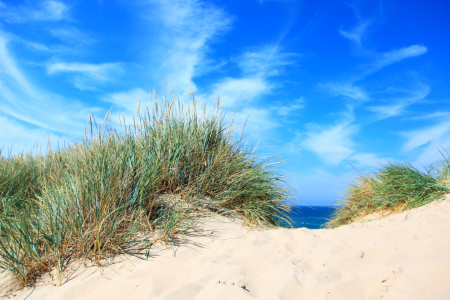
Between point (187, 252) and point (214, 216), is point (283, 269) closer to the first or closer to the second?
point (187, 252)

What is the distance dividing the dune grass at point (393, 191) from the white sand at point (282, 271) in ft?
5.42

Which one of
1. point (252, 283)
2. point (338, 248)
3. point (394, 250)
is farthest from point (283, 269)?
point (394, 250)

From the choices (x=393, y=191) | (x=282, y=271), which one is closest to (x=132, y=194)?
(x=282, y=271)

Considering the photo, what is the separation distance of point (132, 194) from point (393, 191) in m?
4.15

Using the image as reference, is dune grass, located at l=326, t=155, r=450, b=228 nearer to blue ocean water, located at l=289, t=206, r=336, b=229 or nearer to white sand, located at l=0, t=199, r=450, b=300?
blue ocean water, located at l=289, t=206, r=336, b=229

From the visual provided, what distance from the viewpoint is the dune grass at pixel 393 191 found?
4047mm

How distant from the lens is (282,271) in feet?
6.37

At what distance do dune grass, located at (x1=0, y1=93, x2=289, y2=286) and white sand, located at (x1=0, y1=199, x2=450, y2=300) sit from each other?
0.26 meters

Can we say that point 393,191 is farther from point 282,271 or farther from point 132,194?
point 132,194

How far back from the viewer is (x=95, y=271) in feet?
6.83

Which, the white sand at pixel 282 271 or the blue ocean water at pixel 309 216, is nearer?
the white sand at pixel 282 271

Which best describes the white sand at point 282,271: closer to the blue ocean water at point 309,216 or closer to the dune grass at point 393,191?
the blue ocean water at point 309,216

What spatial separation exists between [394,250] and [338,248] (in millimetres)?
435

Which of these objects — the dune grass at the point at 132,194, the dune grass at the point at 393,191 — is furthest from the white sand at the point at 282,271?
the dune grass at the point at 393,191
